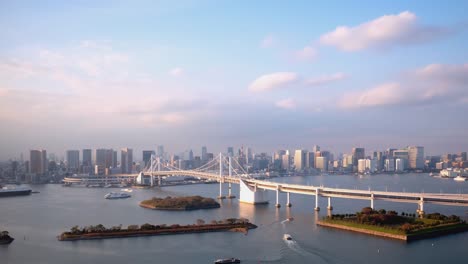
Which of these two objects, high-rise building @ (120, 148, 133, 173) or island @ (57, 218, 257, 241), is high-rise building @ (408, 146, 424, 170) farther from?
island @ (57, 218, 257, 241)

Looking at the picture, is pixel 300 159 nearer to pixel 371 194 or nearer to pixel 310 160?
pixel 310 160

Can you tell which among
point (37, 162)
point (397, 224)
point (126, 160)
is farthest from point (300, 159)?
point (397, 224)

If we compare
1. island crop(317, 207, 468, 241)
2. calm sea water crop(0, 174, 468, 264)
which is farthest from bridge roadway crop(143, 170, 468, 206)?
island crop(317, 207, 468, 241)

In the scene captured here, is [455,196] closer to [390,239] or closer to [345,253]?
[390,239]

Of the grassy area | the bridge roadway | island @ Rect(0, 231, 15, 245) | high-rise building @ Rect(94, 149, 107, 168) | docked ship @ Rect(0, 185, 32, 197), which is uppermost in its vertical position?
high-rise building @ Rect(94, 149, 107, 168)

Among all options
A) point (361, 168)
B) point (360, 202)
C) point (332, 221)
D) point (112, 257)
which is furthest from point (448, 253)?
point (361, 168)

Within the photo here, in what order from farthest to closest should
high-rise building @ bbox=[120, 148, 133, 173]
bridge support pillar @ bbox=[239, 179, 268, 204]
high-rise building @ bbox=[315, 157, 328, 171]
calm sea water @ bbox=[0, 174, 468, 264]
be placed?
high-rise building @ bbox=[315, 157, 328, 171] < high-rise building @ bbox=[120, 148, 133, 173] < bridge support pillar @ bbox=[239, 179, 268, 204] < calm sea water @ bbox=[0, 174, 468, 264]

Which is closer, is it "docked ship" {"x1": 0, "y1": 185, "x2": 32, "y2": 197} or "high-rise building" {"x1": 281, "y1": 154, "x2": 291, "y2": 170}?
"docked ship" {"x1": 0, "y1": 185, "x2": 32, "y2": 197}
